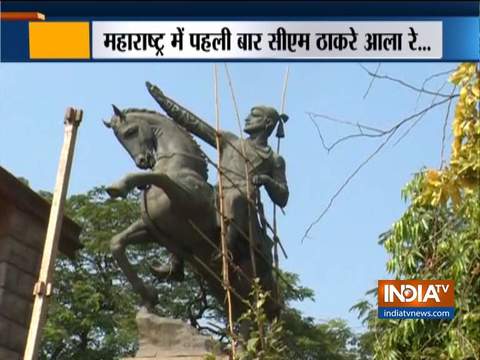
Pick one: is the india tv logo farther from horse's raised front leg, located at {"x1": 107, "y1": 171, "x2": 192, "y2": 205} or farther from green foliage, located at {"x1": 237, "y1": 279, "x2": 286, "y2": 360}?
green foliage, located at {"x1": 237, "y1": 279, "x2": 286, "y2": 360}

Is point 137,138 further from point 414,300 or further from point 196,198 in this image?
point 414,300

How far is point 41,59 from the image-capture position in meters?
6.28

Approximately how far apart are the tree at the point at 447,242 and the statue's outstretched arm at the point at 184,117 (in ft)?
5.73

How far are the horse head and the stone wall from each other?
133 cm

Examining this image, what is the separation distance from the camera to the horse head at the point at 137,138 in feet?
31.4

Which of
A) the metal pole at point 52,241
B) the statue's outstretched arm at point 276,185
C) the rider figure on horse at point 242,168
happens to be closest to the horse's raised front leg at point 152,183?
the rider figure on horse at point 242,168

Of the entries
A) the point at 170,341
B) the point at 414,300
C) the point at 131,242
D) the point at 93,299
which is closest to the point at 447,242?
the point at 414,300

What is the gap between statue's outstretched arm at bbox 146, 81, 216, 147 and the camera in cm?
986

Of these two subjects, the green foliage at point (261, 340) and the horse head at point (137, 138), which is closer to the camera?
the green foliage at point (261, 340)

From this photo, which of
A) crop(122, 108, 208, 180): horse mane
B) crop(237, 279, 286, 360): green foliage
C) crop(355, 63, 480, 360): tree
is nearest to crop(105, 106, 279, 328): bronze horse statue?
crop(122, 108, 208, 180): horse mane

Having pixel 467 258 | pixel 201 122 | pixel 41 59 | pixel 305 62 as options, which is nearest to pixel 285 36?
pixel 305 62

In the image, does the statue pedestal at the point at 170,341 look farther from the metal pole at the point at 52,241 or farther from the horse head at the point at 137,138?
the metal pole at the point at 52,241

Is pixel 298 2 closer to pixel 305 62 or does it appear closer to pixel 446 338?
pixel 305 62

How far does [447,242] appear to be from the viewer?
7141 mm
